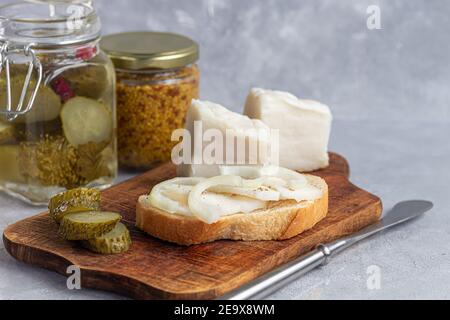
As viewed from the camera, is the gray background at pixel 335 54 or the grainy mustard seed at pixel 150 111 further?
the gray background at pixel 335 54

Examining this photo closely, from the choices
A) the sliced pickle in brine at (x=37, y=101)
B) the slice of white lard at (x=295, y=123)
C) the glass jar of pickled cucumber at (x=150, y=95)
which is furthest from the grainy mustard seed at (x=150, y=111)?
the sliced pickle in brine at (x=37, y=101)

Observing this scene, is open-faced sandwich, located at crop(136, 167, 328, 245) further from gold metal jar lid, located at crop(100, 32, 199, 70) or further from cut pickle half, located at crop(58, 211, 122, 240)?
gold metal jar lid, located at crop(100, 32, 199, 70)

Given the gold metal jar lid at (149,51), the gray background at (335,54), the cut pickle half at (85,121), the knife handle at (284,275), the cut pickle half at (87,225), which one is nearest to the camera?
the knife handle at (284,275)

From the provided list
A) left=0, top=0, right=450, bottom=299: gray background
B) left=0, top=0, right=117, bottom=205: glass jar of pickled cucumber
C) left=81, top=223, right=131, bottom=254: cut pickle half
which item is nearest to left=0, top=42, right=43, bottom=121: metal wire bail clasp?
left=0, top=0, right=117, bottom=205: glass jar of pickled cucumber

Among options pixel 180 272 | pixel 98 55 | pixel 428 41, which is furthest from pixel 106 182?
pixel 428 41

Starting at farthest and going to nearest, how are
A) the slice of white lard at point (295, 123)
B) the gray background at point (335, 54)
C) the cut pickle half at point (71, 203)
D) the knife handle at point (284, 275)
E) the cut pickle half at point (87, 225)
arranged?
the gray background at point (335, 54)
the slice of white lard at point (295, 123)
the cut pickle half at point (71, 203)
the cut pickle half at point (87, 225)
the knife handle at point (284, 275)

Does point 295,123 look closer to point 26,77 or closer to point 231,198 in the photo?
point 231,198

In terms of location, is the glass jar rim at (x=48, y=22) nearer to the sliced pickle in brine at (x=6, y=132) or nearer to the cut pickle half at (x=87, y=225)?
the sliced pickle in brine at (x=6, y=132)
